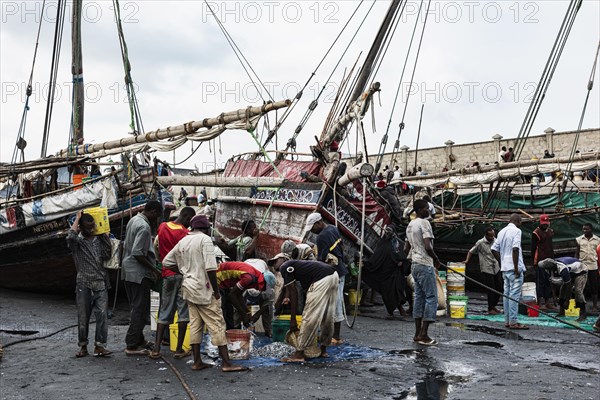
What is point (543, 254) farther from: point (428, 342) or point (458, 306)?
point (428, 342)

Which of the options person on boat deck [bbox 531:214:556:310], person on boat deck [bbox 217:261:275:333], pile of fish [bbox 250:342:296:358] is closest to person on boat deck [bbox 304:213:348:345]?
pile of fish [bbox 250:342:296:358]

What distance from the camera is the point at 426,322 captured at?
27.3ft

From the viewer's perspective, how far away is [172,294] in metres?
7.54

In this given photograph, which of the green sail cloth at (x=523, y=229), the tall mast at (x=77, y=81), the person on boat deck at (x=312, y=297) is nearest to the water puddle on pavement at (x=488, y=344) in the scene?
the person on boat deck at (x=312, y=297)

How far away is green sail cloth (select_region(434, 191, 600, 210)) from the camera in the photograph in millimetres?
15695

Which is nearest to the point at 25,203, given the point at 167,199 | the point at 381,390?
the point at 167,199

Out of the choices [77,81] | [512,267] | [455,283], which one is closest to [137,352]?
[512,267]

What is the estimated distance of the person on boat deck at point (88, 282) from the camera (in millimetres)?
7582

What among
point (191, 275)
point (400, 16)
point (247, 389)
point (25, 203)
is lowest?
point (247, 389)

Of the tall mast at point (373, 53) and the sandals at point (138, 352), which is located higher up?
the tall mast at point (373, 53)

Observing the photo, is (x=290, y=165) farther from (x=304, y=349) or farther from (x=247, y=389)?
(x=247, y=389)

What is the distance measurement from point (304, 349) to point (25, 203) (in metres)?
8.65

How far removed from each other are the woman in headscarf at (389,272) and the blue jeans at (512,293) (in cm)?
191

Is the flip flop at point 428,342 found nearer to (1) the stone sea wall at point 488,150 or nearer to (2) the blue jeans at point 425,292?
(2) the blue jeans at point 425,292
